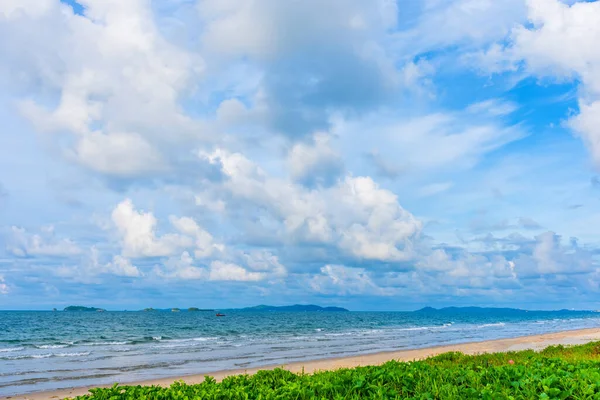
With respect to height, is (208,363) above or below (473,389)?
below

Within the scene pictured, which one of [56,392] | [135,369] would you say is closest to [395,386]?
[56,392]

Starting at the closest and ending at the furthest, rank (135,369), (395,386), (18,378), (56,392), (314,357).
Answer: (395,386)
(56,392)
(18,378)
(135,369)
(314,357)

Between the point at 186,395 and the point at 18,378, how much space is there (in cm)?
2499

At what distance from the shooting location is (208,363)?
108ft

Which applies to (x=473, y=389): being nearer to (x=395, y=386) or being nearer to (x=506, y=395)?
(x=506, y=395)

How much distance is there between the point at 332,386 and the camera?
739cm

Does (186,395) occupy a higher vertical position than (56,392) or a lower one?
higher

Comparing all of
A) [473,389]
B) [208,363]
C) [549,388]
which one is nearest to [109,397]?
[473,389]

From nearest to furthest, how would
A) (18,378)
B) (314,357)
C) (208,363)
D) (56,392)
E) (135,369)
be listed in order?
(56,392), (18,378), (135,369), (208,363), (314,357)

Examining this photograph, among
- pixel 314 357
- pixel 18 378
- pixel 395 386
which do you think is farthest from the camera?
pixel 314 357

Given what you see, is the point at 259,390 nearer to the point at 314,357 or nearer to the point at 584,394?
the point at 584,394

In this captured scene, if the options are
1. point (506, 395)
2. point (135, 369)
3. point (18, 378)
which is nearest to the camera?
point (506, 395)

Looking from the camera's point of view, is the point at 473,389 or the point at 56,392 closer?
the point at 473,389

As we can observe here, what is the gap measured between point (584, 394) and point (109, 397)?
23.5 feet
